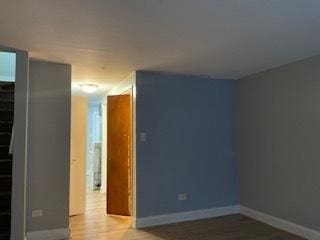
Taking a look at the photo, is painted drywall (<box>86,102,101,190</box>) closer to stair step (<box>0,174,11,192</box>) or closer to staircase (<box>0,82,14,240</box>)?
staircase (<box>0,82,14,240</box>)

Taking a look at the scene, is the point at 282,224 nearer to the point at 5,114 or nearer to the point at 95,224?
the point at 95,224

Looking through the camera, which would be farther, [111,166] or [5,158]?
[111,166]

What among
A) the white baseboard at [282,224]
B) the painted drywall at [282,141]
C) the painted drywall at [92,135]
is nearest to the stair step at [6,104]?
the painted drywall at [92,135]

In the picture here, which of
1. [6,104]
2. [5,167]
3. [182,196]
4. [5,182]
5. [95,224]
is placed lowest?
[95,224]

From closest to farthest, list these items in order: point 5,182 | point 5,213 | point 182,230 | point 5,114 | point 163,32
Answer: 1. point 163,32
2. point 5,213
3. point 5,182
4. point 182,230
5. point 5,114

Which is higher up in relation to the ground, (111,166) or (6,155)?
(6,155)

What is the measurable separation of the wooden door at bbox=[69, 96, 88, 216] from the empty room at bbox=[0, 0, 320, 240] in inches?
0.7

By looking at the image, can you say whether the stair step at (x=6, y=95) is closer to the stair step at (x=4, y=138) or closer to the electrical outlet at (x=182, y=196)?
the stair step at (x=4, y=138)

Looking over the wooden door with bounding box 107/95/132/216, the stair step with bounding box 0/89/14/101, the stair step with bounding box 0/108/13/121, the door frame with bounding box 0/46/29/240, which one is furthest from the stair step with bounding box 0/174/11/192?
the wooden door with bounding box 107/95/132/216

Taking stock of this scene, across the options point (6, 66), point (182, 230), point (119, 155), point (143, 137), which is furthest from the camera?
point (6, 66)

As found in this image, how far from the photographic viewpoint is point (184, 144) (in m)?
4.39

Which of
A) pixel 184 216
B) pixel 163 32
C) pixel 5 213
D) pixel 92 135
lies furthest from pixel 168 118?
pixel 92 135

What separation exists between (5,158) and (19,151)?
101 cm

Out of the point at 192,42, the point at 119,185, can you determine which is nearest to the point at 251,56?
the point at 192,42
